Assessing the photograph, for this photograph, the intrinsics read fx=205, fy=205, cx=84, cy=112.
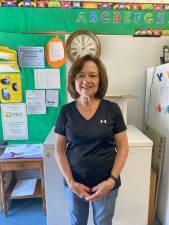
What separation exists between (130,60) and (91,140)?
4.57ft

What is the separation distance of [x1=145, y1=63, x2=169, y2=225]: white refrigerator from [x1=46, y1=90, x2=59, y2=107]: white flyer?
99 centimetres

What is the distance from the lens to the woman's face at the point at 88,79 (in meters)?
1.18

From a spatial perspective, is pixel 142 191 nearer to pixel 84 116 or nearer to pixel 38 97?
pixel 84 116

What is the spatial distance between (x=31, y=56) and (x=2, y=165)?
1.12 metres

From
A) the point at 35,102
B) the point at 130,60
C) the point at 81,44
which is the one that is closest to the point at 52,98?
the point at 35,102

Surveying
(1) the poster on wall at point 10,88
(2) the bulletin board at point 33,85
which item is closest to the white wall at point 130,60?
(2) the bulletin board at point 33,85

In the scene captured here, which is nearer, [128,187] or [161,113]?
[128,187]

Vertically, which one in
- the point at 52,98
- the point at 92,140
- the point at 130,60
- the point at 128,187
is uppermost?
the point at 130,60

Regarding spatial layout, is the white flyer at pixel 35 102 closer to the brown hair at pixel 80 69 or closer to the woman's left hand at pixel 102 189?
the brown hair at pixel 80 69

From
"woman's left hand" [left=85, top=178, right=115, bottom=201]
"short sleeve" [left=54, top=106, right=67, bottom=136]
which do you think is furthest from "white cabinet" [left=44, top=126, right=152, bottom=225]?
"woman's left hand" [left=85, top=178, right=115, bottom=201]

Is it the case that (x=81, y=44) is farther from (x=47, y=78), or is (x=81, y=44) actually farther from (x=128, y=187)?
(x=128, y=187)

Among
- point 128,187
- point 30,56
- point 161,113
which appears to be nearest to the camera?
point 128,187

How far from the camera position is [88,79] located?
3.85 ft

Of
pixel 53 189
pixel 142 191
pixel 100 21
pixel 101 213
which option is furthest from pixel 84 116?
pixel 100 21
